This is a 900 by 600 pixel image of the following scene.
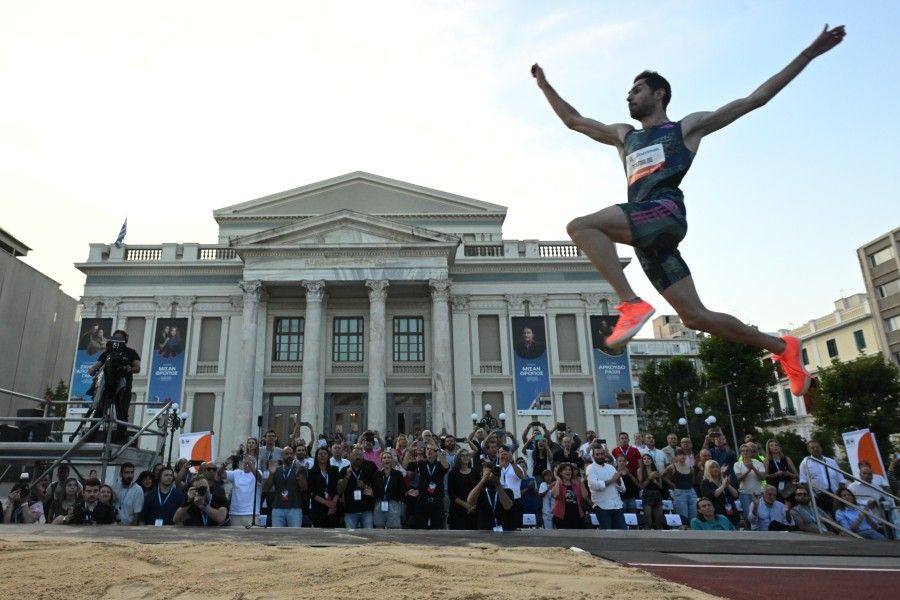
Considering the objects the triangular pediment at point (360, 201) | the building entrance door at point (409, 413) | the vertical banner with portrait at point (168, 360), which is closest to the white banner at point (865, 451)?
the building entrance door at point (409, 413)

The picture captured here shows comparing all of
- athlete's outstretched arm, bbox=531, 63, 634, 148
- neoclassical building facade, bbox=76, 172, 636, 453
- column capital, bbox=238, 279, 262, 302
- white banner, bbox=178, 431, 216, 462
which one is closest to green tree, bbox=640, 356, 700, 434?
neoclassical building facade, bbox=76, 172, 636, 453

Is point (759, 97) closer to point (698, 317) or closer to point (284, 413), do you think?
point (698, 317)

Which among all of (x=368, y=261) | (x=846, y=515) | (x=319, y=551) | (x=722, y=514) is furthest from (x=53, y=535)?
(x=368, y=261)

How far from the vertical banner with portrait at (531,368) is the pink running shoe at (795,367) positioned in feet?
86.9

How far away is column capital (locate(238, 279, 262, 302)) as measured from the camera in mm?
31719

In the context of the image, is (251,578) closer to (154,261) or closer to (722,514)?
(722,514)

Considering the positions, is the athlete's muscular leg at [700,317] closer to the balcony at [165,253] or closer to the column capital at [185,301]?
the balcony at [165,253]

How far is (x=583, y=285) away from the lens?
3378cm

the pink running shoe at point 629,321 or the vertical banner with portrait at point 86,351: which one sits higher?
the vertical banner with portrait at point 86,351

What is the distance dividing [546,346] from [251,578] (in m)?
28.9

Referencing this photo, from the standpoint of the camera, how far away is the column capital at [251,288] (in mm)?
31719

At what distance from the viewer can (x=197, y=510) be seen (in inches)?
336

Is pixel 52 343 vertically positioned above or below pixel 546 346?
above

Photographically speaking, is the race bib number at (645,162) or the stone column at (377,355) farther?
the stone column at (377,355)
